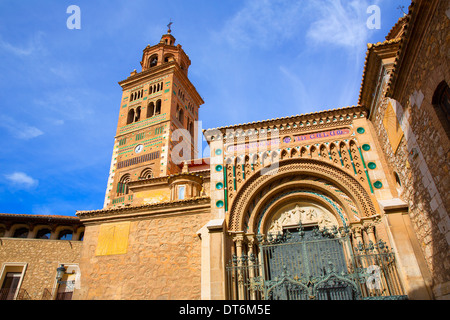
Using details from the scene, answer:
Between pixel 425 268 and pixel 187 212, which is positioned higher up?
pixel 187 212

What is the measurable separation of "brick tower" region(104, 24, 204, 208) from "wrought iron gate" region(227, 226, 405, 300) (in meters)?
16.5

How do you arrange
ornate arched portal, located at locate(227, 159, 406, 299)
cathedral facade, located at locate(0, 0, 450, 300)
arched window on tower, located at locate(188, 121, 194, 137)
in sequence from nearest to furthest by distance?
cathedral facade, located at locate(0, 0, 450, 300)
ornate arched portal, located at locate(227, 159, 406, 299)
arched window on tower, located at locate(188, 121, 194, 137)

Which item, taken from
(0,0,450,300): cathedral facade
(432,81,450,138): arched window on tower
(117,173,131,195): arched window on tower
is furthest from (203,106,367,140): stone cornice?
(117,173,131,195): arched window on tower

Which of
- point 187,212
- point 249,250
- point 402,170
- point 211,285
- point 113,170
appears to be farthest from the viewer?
point 113,170

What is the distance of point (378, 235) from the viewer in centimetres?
1021

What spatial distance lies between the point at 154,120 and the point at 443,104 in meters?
26.9

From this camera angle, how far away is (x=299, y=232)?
11.0m

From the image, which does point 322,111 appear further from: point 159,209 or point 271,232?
point 159,209

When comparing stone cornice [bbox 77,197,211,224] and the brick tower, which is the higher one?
the brick tower

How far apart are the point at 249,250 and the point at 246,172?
3264 mm

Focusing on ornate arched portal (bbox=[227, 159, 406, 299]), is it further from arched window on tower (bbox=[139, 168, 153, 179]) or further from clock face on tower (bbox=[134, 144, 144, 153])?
clock face on tower (bbox=[134, 144, 144, 153])

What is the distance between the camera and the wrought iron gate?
931 cm

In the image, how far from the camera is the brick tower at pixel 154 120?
2766 centimetres
